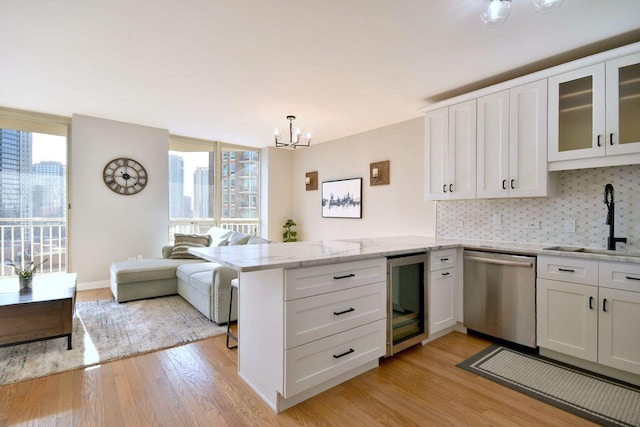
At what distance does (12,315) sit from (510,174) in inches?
173

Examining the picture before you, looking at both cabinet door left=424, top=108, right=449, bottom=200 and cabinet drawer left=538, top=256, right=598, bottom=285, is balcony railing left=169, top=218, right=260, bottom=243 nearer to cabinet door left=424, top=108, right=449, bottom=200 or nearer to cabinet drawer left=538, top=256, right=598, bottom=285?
cabinet door left=424, top=108, right=449, bottom=200

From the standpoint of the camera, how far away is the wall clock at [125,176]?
472cm

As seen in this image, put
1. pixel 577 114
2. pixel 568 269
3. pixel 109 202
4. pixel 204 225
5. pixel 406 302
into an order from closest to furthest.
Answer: pixel 568 269 → pixel 577 114 → pixel 406 302 → pixel 109 202 → pixel 204 225

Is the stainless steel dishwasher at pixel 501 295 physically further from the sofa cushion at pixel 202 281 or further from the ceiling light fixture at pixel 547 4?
the sofa cushion at pixel 202 281

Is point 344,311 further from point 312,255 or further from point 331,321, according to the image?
point 312,255

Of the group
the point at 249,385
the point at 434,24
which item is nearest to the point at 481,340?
the point at 249,385

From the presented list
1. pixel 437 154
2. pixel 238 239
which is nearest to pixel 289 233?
pixel 238 239

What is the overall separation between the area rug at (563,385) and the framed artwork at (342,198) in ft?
9.94

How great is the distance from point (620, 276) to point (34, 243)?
6.88 m

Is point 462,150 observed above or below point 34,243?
above

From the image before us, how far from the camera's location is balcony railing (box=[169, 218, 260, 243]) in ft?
18.4

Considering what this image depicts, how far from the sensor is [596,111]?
93.7 inches

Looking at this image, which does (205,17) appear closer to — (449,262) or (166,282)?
(449,262)

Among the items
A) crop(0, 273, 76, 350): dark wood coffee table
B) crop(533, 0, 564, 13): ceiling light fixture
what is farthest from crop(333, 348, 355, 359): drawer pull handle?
crop(533, 0, 564, 13): ceiling light fixture
